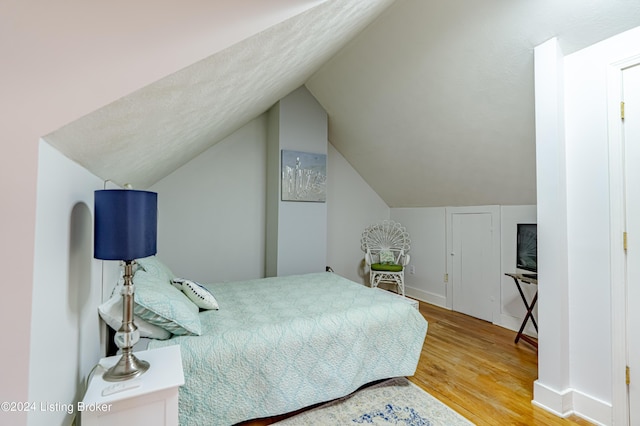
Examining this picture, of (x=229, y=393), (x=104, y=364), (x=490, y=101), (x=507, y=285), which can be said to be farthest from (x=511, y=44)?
(x=104, y=364)

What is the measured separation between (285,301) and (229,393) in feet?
2.76

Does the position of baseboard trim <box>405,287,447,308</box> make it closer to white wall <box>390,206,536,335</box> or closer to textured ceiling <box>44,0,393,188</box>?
white wall <box>390,206,536,335</box>

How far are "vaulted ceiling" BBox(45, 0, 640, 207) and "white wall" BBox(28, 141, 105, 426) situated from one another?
96mm

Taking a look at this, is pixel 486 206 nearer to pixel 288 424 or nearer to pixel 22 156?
pixel 288 424

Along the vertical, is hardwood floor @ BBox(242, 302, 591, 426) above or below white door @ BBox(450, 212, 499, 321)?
below

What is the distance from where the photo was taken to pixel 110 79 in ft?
2.66

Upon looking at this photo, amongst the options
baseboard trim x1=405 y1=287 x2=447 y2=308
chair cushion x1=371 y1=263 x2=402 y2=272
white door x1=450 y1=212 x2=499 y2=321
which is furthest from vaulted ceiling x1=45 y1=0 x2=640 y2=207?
baseboard trim x1=405 y1=287 x2=447 y2=308

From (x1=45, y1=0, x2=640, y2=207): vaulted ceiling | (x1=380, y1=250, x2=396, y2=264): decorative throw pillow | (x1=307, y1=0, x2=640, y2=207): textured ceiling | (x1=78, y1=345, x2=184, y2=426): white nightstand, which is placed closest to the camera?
(x1=78, y1=345, x2=184, y2=426): white nightstand

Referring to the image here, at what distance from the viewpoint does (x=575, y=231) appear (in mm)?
1908

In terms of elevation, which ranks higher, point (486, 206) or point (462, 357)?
point (486, 206)

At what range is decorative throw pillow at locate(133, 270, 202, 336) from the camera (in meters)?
1.50

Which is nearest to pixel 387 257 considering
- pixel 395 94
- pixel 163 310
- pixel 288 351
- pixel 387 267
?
pixel 387 267

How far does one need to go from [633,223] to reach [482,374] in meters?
1.48

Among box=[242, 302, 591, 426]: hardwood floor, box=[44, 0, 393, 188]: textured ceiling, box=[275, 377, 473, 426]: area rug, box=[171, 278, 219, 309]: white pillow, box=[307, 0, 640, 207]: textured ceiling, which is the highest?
box=[307, 0, 640, 207]: textured ceiling
